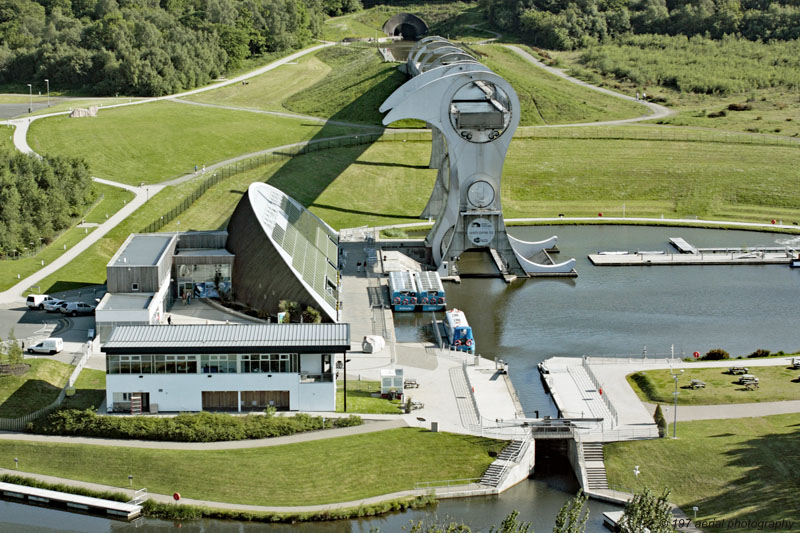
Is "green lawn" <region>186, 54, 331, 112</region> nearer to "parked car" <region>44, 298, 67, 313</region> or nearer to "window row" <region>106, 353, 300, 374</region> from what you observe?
"parked car" <region>44, 298, 67, 313</region>

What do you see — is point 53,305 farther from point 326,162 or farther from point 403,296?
point 326,162

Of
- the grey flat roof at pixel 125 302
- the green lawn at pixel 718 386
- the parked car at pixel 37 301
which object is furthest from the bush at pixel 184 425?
the parked car at pixel 37 301

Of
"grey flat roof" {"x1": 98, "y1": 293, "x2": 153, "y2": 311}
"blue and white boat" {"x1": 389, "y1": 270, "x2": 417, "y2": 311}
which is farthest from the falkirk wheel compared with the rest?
"grey flat roof" {"x1": 98, "y1": 293, "x2": 153, "y2": 311}

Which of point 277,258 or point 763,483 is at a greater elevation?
point 277,258

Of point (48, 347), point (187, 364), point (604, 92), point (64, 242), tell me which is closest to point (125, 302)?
point (48, 347)

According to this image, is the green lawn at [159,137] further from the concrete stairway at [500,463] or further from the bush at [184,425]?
the concrete stairway at [500,463]
